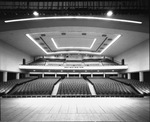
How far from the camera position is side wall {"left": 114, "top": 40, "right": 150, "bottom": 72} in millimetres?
11023

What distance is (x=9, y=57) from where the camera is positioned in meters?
12.5

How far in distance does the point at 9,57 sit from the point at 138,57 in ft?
41.2

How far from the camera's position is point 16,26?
6430 millimetres

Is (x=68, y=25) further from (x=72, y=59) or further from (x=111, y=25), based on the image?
(x=72, y=59)

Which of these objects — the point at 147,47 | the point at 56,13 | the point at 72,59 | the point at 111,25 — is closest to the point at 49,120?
the point at 56,13

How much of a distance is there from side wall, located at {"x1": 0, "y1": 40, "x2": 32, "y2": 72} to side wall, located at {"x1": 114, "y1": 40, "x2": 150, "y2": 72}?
12.4 m

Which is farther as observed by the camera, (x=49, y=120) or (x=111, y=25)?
(x=111, y=25)

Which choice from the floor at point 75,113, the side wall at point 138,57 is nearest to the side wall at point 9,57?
the floor at point 75,113

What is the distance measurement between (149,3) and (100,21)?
Result: 248cm

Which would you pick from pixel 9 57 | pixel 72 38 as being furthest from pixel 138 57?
pixel 9 57

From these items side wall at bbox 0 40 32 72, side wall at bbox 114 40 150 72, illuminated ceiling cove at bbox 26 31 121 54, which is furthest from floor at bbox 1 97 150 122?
side wall at bbox 0 40 32 72

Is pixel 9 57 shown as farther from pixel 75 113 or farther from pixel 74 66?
pixel 75 113

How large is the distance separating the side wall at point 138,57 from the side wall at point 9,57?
488 inches

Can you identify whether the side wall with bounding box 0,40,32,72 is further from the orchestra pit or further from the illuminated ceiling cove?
the illuminated ceiling cove
